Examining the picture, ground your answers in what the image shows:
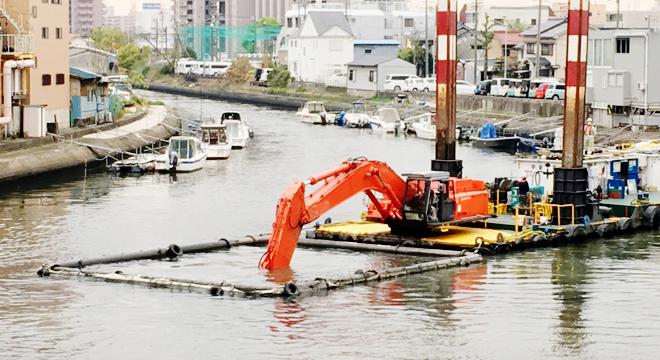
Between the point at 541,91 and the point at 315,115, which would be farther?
the point at 315,115

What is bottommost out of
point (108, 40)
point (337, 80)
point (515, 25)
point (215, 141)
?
point (215, 141)

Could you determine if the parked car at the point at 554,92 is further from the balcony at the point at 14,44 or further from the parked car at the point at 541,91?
the balcony at the point at 14,44

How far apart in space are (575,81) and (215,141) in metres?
26.2

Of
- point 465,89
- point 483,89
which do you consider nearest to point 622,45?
point 483,89

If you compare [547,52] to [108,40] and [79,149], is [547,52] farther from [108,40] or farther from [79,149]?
[108,40]

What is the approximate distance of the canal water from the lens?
19.8 meters

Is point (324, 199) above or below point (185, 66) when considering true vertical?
below

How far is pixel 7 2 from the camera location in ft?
166

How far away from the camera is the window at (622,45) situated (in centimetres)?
5781

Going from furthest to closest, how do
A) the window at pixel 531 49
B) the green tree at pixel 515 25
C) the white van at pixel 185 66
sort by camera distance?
1. the white van at pixel 185 66
2. the green tree at pixel 515 25
3. the window at pixel 531 49

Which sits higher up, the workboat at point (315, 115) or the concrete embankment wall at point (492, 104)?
the concrete embankment wall at point (492, 104)

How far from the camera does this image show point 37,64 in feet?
169

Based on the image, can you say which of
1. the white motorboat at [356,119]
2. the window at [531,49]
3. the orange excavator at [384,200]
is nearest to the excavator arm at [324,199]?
the orange excavator at [384,200]

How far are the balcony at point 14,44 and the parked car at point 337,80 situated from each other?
4478 cm
